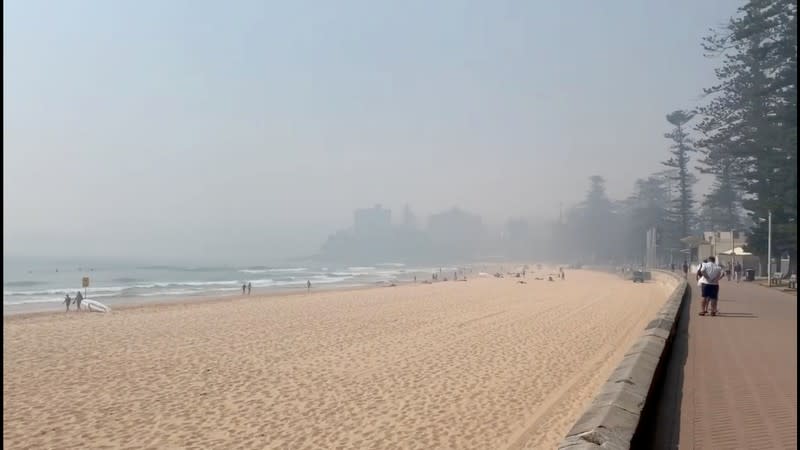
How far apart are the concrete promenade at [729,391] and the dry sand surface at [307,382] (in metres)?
1.31

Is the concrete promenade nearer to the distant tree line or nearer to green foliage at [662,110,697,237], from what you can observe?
the distant tree line

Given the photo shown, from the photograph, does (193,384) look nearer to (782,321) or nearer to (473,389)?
(473,389)

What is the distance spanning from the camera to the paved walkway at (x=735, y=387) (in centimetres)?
439

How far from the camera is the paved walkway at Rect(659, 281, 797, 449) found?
14.4 ft

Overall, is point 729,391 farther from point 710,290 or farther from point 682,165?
point 682,165

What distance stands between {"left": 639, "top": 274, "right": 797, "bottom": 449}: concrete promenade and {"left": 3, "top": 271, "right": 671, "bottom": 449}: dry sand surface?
1312 millimetres

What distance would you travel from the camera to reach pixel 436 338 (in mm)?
14398

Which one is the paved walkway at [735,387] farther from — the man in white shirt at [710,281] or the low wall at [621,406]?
the man in white shirt at [710,281]

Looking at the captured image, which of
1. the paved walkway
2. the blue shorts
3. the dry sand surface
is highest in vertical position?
the blue shorts

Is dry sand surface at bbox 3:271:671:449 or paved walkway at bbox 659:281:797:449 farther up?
paved walkway at bbox 659:281:797:449

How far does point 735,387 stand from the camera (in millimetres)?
5941

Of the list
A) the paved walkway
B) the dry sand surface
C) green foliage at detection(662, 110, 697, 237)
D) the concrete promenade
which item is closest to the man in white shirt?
the paved walkway

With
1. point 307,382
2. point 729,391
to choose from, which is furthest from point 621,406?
point 307,382

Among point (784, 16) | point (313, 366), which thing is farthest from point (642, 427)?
point (784, 16)
